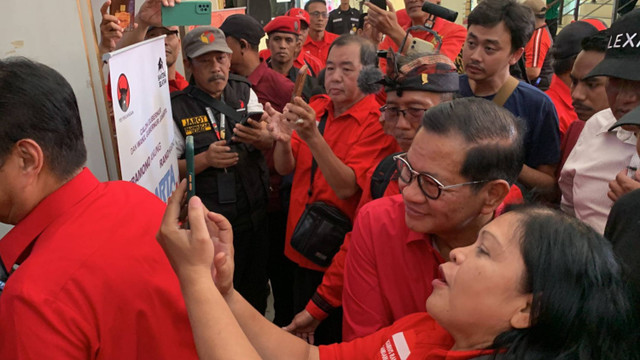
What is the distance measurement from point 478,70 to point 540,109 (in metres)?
0.38

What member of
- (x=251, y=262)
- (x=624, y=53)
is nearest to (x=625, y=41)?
(x=624, y=53)

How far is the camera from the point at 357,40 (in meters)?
2.88

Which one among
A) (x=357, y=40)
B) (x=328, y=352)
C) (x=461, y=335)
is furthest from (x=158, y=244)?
(x=357, y=40)

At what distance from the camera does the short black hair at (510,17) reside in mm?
2705

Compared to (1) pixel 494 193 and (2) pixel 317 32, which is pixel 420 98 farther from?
(2) pixel 317 32

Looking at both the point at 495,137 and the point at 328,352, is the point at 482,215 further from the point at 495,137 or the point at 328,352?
the point at 328,352

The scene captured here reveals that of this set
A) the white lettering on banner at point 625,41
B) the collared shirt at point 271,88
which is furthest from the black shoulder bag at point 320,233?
the collared shirt at point 271,88

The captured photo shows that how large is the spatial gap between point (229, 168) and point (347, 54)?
2.99 feet

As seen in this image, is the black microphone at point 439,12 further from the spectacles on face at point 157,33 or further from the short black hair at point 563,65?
the spectacles on face at point 157,33

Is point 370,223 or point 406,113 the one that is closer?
point 370,223

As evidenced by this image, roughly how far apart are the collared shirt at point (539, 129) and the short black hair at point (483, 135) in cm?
113

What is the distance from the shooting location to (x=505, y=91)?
2705 mm

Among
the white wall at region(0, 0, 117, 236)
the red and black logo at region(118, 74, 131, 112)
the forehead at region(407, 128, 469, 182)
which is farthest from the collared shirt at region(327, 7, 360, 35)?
the forehead at region(407, 128, 469, 182)

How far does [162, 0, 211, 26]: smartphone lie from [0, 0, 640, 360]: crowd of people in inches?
1.5
